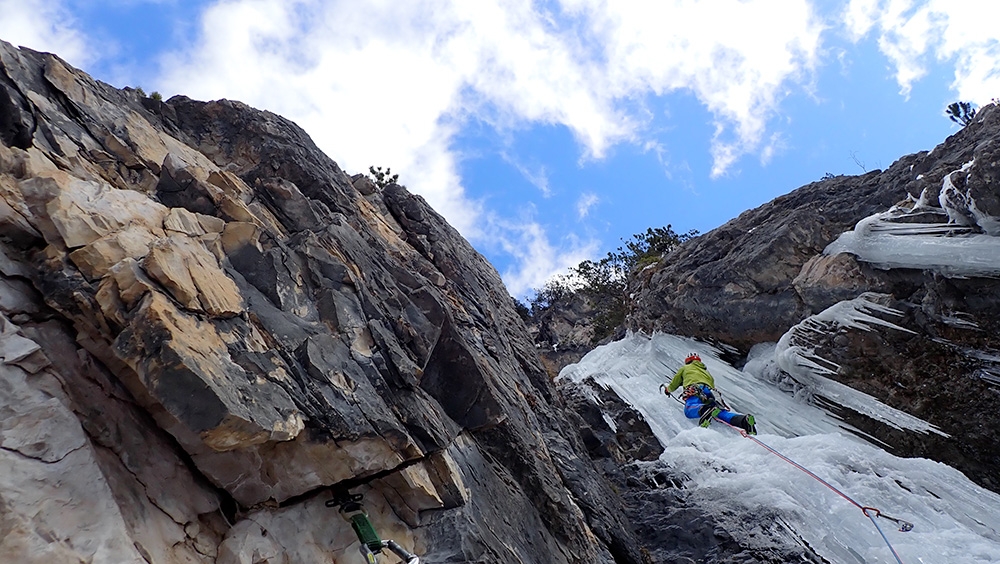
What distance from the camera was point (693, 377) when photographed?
36.6 feet

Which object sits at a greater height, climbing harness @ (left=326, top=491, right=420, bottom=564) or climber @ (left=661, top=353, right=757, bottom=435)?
climbing harness @ (left=326, top=491, right=420, bottom=564)

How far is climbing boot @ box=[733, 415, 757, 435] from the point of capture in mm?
9602

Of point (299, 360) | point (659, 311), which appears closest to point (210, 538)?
point (299, 360)

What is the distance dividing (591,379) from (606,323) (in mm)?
7998

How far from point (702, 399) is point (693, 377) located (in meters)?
0.63

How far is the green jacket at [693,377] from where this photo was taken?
11.0 m

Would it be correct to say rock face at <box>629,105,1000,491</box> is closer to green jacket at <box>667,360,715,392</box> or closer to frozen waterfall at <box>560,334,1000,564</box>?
frozen waterfall at <box>560,334,1000,564</box>

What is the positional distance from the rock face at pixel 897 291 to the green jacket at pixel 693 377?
142 centimetres

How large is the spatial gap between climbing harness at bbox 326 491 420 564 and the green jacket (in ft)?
26.2

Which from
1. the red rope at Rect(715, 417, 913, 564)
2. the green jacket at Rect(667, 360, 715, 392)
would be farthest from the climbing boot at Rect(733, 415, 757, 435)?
the green jacket at Rect(667, 360, 715, 392)

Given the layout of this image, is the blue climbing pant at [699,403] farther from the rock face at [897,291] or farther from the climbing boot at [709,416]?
the rock face at [897,291]

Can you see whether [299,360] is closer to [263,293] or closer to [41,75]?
[263,293]

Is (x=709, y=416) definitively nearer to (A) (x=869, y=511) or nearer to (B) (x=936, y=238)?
(A) (x=869, y=511)

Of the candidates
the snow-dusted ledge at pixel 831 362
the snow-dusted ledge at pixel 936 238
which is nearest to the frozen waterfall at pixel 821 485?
the snow-dusted ledge at pixel 831 362
